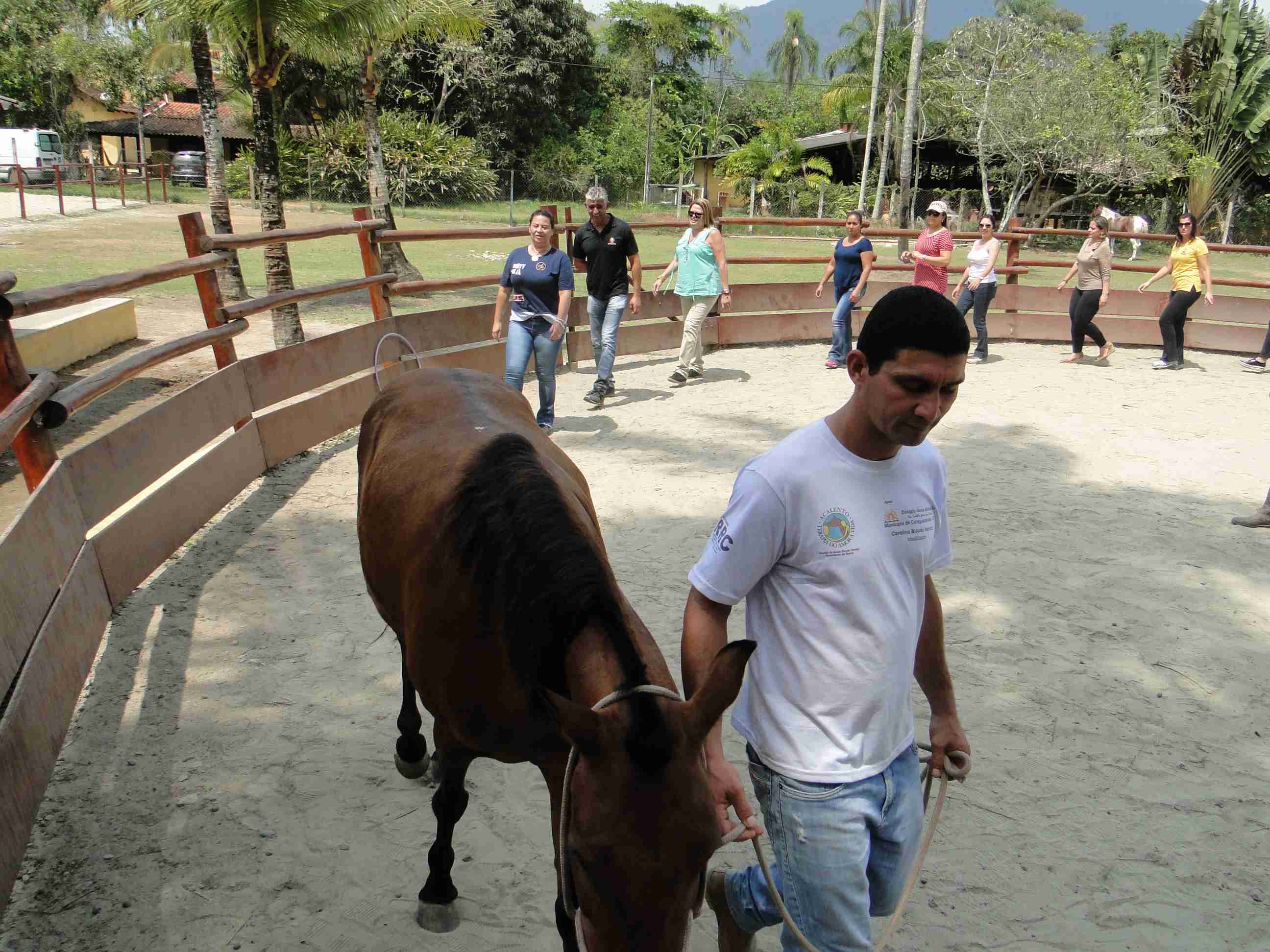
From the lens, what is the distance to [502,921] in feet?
8.53

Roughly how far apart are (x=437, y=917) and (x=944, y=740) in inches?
58.7

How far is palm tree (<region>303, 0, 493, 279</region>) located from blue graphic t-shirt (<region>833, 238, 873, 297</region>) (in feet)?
15.7

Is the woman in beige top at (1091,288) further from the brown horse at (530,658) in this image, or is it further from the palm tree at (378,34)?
the brown horse at (530,658)

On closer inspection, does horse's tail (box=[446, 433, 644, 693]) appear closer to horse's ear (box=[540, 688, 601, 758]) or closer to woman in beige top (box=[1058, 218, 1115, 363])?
horse's ear (box=[540, 688, 601, 758])

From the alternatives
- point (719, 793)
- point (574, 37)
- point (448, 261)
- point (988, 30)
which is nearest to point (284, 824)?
point (719, 793)

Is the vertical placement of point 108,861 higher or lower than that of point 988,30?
lower

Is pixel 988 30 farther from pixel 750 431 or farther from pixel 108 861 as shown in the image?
pixel 108 861

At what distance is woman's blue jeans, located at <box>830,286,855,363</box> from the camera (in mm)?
10281

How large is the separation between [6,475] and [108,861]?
4754 mm

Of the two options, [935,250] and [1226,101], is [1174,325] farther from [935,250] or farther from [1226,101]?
[1226,101]

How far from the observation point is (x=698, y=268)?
372 inches

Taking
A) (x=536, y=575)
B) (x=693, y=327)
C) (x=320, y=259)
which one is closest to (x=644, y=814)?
(x=536, y=575)

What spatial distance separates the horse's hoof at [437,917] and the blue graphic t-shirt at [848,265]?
8748 mm

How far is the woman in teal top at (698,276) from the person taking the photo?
370 inches
